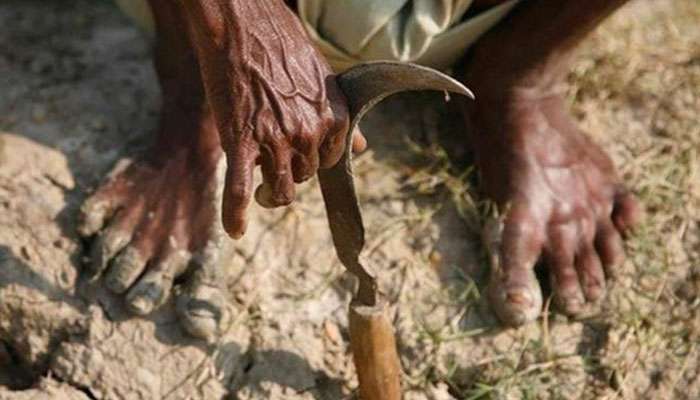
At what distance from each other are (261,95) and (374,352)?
23.0 inches

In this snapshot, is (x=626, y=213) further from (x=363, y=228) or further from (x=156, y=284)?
(x=156, y=284)

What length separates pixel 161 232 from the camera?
267 cm

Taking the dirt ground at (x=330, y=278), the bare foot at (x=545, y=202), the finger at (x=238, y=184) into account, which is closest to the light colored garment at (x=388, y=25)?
the bare foot at (x=545, y=202)

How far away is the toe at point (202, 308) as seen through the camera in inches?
102

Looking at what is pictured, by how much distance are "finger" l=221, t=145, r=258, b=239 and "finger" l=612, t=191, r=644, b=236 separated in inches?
40.8

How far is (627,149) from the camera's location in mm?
3016

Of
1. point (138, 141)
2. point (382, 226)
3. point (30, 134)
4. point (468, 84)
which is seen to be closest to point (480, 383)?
point (382, 226)

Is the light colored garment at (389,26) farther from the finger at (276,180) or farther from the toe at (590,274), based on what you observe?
the finger at (276,180)

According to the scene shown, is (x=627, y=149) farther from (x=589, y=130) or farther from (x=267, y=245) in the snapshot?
(x=267, y=245)

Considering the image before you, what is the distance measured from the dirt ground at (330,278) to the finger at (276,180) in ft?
1.88

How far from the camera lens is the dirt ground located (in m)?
2.60

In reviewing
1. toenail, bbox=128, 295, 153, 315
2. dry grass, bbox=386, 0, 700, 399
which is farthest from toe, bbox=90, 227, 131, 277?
dry grass, bbox=386, 0, 700, 399

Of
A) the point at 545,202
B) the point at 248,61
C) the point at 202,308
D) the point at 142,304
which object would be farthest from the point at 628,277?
the point at 248,61

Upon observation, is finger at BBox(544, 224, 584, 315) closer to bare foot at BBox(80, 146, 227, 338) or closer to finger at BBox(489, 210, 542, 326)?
finger at BBox(489, 210, 542, 326)
